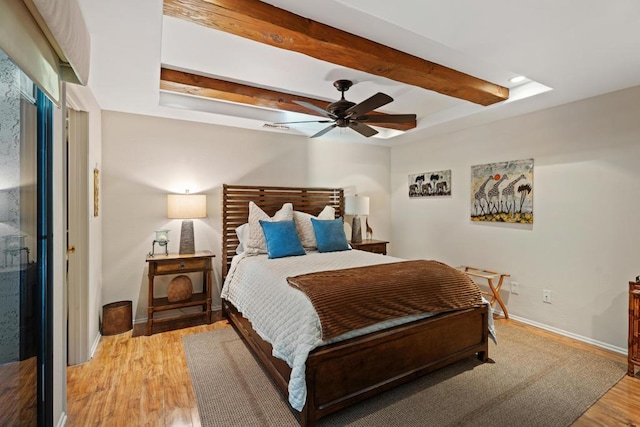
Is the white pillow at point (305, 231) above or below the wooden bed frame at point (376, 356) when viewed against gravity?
above

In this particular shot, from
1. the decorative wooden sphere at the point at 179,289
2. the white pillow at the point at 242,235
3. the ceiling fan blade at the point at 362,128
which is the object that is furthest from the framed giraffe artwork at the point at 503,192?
the decorative wooden sphere at the point at 179,289

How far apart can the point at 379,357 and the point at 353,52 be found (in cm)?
205

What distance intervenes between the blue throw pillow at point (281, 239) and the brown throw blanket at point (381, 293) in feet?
3.09

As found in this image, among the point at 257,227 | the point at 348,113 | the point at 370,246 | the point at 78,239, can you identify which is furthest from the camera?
the point at 370,246

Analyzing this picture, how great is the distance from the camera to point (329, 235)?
367 centimetres

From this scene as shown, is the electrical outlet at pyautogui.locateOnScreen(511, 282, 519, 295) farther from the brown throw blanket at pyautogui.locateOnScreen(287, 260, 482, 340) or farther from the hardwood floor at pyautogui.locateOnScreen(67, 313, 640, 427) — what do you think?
the brown throw blanket at pyautogui.locateOnScreen(287, 260, 482, 340)

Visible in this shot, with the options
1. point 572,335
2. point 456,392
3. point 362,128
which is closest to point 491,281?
point 572,335

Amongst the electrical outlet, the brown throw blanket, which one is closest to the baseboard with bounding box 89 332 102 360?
the brown throw blanket

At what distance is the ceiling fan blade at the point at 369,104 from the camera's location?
2.30 metres

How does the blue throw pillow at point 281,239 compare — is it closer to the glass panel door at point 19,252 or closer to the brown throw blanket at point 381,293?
the brown throw blanket at point 381,293

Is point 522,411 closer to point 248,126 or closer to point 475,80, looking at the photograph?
point 475,80

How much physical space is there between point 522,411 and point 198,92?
3.66 m

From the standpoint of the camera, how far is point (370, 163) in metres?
5.18

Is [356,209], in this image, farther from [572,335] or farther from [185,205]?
[572,335]
